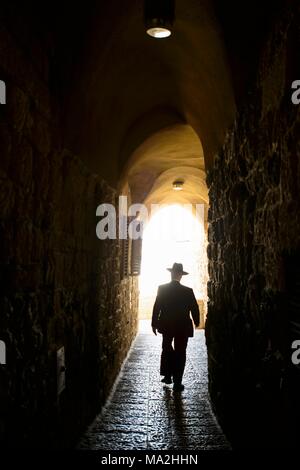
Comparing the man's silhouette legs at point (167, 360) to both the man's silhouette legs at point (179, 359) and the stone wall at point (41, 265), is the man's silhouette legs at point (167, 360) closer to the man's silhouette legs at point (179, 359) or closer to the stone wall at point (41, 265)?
the man's silhouette legs at point (179, 359)

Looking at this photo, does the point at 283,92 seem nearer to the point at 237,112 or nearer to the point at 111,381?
the point at 237,112

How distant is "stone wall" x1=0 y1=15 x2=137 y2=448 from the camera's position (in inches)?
77.5

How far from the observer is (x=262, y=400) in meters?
2.36

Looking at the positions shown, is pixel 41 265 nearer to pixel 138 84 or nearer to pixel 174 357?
pixel 138 84

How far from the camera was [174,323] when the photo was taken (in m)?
4.95

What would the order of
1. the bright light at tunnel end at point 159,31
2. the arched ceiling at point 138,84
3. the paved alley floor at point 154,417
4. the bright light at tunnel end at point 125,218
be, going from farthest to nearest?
the bright light at tunnel end at point 125,218 < the paved alley floor at point 154,417 < the arched ceiling at point 138,84 < the bright light at tunnel end at point 159,31

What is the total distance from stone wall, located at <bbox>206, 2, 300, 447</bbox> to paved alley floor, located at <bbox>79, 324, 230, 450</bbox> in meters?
0.24

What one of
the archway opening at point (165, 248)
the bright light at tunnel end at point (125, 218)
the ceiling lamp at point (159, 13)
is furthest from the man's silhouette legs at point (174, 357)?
the archway opening at point (165, 248)

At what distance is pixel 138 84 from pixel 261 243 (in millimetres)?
2487

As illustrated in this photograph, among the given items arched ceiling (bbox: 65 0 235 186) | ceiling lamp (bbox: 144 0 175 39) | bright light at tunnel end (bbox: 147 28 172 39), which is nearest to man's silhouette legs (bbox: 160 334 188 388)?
arched ceiling (bbox: 65 0 235 186)

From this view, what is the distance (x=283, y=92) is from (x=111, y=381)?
367 cm

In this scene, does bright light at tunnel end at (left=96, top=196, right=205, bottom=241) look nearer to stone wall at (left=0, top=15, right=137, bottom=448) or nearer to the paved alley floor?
stone wall at (left=0, top=15, right=137, bottom=448)

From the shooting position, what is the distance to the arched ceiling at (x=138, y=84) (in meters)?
2.96

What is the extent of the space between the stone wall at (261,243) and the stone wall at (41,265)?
44.7 inches
